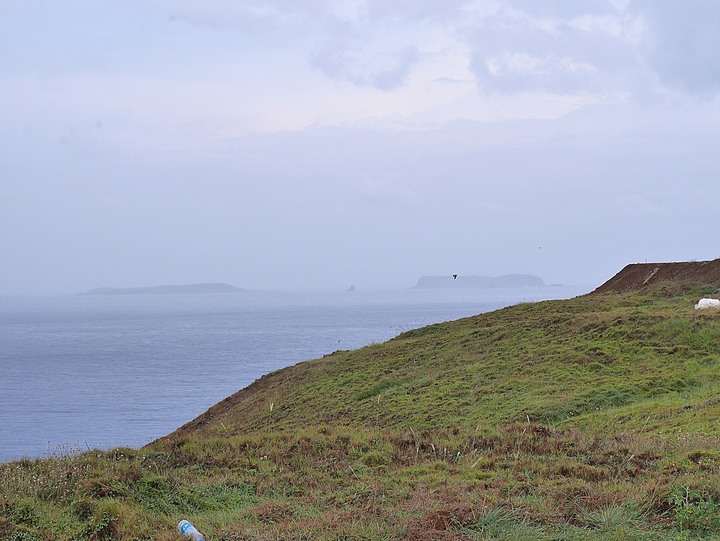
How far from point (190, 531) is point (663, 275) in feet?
137

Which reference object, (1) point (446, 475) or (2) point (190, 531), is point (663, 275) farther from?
(2) point (190, 531)

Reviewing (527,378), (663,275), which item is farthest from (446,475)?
(663,275)

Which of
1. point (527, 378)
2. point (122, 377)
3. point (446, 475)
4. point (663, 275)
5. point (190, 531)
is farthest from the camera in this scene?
point (122, 377)

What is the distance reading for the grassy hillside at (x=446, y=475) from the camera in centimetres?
756

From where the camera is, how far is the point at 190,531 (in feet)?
24.3

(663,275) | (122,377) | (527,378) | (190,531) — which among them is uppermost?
(663,275)

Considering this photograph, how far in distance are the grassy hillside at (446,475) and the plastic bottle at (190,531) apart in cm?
14

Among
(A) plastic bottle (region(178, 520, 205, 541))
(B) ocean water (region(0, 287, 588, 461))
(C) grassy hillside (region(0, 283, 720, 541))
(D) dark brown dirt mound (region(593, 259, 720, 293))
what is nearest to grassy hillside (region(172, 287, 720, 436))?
(C) grassy hillside (region(0, 283, 720, 541))

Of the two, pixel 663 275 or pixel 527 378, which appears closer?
pixel 527 378

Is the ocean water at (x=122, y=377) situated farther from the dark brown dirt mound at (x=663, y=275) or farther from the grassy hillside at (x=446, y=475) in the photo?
the dark brown dirt mound at (x=663, y=275)

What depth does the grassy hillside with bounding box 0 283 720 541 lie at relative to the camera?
24.8ft

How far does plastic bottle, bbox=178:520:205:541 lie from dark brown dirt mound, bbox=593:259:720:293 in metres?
33.6

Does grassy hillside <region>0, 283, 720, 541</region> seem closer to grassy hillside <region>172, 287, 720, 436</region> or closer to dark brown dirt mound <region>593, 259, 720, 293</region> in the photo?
grassy hillside <region>172, 287, 720, 436</region>

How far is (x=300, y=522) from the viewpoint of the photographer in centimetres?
782
